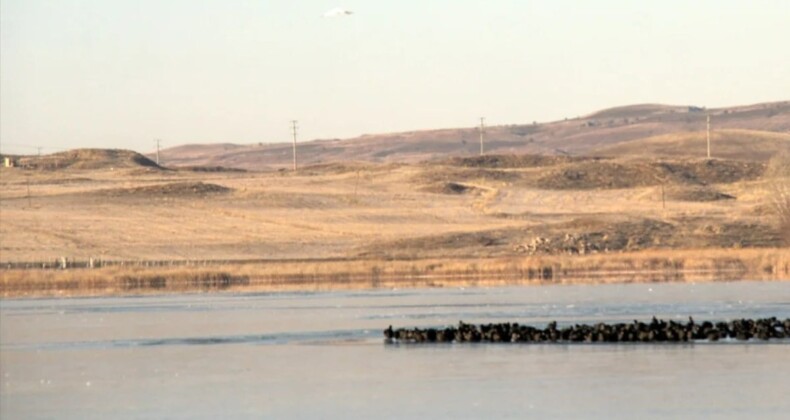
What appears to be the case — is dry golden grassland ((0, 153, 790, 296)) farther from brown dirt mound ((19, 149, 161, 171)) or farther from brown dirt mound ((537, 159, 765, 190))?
brown dirt mound ((19, 149, 161, 171))

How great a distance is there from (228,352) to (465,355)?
408 cm

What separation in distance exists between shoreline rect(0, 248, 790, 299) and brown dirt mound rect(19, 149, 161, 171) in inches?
2911

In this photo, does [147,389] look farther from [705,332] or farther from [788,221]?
[788,221]

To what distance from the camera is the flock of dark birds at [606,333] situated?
29312 mm

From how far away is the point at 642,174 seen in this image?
364 feet

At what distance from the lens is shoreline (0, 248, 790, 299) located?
5253cm

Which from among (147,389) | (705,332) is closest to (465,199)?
(705,332)

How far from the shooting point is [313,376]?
961 inches

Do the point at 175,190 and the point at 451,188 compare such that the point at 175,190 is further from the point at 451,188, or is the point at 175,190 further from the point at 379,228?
the point at 379,228

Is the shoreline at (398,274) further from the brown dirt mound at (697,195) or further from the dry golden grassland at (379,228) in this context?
the brown dirt mound at (697,195)

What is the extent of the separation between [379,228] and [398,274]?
22057mm

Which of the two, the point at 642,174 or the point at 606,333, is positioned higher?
the point at 642,174

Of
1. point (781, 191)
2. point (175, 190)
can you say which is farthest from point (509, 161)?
point (781, 191)

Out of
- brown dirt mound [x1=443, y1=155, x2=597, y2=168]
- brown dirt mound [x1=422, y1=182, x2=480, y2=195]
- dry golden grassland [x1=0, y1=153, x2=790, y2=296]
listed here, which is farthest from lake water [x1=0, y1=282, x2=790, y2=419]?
brown dirt mound [x1=443, y1=155, x2=597, y2=168]
